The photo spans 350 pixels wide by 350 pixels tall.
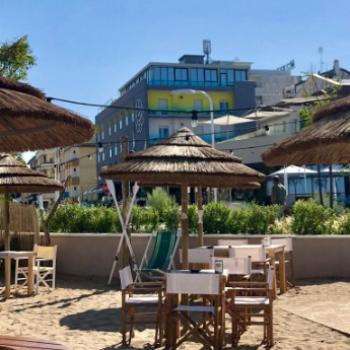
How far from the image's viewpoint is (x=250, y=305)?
6504mm

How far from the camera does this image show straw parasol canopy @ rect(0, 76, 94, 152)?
4.74m

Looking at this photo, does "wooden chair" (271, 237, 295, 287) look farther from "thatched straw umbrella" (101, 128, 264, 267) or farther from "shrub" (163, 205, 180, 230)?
"shrub" (163, 205, 180, 230)

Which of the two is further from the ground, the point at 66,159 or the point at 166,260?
the point at 66,159

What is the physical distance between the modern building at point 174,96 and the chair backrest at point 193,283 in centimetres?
4827

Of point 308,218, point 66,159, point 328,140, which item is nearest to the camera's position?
point 328,140

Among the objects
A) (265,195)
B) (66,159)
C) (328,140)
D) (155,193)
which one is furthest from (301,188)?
(66,159)

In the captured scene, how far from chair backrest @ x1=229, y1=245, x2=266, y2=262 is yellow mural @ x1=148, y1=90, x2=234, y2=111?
153ft

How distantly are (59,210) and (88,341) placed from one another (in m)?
7.63

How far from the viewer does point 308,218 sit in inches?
487

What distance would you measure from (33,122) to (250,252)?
15.8 feet

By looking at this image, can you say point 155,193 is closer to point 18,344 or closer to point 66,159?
point 18,344

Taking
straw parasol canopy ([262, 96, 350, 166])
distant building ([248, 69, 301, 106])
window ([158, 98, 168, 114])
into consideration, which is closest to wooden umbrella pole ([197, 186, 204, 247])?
straw parasol canopy ([262, 96, 350, 166])

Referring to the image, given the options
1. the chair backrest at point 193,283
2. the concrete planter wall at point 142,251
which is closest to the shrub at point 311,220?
the concrete planter wall at point 142,251

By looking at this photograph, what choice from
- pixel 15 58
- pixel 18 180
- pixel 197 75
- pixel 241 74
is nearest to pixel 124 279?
pixel 18 180
